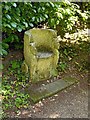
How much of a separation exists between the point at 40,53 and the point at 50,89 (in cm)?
65

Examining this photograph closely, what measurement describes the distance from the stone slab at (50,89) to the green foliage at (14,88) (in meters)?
Result: 0.12

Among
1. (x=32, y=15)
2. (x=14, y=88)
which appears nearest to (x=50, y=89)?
(x=14, y=88)

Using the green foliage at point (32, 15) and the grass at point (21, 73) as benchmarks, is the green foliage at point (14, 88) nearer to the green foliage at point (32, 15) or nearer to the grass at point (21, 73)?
the grass at point (21, 73)

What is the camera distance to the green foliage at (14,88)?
325 cm

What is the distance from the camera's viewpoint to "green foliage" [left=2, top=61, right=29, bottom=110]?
10.7ft

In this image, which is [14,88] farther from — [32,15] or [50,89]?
[32,15]

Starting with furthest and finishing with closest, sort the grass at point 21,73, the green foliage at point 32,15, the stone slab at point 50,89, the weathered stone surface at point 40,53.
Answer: the weathered stone surface at point 40,53, the stone slab at point 50,89, the grass at point 21,73, the green foliage at point 32,15

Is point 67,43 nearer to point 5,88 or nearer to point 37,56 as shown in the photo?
point 37,56

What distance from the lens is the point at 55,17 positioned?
4223 millimetres

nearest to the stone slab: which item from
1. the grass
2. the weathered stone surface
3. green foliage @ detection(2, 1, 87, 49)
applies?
the grass

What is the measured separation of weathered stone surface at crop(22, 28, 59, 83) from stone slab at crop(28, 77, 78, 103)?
23 cm

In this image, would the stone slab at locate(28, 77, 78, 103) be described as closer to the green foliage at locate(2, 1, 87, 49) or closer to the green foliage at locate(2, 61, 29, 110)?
the green foliage at locate(2, 61, 29, 110)

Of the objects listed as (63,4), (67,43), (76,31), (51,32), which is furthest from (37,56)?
(76,31)

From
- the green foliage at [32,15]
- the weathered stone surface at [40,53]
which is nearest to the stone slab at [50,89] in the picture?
the weathered stone surface at [40,53]
